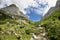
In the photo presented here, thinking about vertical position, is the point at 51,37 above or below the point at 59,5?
below

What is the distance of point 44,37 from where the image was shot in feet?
158

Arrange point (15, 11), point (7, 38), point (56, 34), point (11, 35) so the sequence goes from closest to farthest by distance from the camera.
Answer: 1. point (7, 38)
2. point (11, 35)
3. point (56, 34)
4. point (15, 11)

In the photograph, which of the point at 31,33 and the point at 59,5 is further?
the point at 59,5

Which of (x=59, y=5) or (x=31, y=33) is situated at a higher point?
(x=59, y=5)

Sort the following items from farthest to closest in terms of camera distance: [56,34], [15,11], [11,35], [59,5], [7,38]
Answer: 1. [15,11]
2. [59,5]
3. [56,34]
4. [11,35]
5. [7,38]

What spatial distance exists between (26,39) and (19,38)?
74.7 inches

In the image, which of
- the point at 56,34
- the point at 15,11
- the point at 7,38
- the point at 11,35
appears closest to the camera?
the point at 7,38

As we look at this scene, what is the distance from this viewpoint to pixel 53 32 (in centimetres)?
4941

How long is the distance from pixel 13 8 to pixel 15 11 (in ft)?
21.2

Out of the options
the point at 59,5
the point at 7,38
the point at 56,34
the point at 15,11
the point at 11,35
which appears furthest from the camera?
the point at 15,11

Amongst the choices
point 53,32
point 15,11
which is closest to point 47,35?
point 53,32

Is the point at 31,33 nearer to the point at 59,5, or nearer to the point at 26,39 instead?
the point at 26,39

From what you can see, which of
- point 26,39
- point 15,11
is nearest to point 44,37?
point 26,39

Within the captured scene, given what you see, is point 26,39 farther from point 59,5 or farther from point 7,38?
point 59,5
